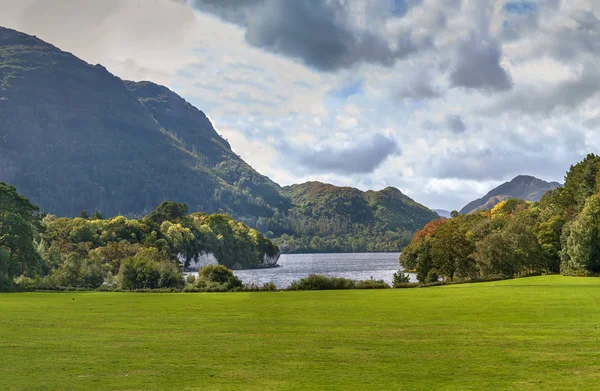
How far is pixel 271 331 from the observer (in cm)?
2184

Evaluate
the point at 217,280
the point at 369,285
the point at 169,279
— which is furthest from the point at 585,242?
the point at 169,279

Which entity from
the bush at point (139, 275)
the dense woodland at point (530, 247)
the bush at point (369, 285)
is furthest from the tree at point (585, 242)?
the bush at point (139, 275)

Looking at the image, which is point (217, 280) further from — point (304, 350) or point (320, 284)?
point (304, 350)

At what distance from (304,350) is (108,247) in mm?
90188

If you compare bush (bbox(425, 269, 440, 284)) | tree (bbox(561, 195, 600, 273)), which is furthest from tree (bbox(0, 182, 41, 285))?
tree (bbox(561, 195, 600, 273))

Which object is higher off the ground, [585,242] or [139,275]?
[585,242]

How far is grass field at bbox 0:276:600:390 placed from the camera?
13.0 m

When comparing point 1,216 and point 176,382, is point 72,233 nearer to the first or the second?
point 1,216

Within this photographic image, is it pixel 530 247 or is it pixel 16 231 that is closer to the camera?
pixel 16 231

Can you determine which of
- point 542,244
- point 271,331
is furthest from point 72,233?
point 271,331

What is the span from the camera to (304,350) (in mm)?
17281

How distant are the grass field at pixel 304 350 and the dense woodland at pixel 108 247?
36.4 metres

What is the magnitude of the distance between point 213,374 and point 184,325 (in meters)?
10.6

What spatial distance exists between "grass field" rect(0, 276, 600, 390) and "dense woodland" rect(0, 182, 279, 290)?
36.4 meters
